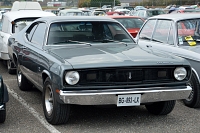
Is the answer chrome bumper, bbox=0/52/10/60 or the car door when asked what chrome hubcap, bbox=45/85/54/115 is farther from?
chrome bumper, bbox=0/52/10/60

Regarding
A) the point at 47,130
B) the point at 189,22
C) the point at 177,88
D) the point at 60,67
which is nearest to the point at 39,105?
the point at 47,130

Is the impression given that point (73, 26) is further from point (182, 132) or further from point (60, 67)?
point (182, 132)

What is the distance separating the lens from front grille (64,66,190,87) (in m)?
4.88

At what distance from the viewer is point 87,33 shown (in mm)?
6332

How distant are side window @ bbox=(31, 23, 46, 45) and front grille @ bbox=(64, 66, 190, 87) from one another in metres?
1.55

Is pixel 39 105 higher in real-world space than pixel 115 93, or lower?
lower

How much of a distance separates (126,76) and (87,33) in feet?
5.32

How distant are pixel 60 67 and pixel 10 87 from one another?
135 inches

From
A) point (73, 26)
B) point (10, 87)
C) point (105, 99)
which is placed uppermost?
point (73, 26)

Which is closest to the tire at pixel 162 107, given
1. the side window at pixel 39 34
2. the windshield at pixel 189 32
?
the windshield at pixel 189 32

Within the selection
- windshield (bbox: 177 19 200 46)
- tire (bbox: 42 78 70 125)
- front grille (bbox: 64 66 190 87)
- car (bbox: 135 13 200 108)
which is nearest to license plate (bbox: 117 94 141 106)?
front grille (bbox: 64 66 190 87)

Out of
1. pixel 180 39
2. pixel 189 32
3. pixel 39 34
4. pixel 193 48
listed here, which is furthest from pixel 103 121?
pixel 189 32

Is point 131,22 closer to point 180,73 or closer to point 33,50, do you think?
point 33,50

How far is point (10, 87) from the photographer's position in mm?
7941
